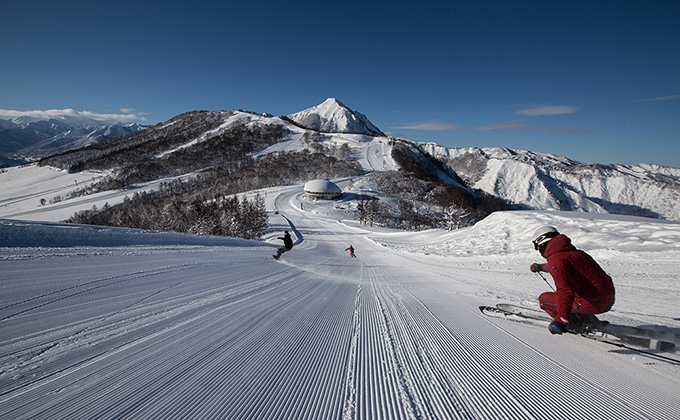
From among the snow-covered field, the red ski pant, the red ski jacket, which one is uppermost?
the red ski jacket

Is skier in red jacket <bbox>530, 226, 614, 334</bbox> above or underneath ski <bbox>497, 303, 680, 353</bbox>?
above

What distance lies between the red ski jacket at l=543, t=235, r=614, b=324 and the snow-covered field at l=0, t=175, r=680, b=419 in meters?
0.50

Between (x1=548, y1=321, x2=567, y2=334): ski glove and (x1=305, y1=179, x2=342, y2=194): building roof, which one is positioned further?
(x1=305, y1=179, x2=342, y2=194): building roof

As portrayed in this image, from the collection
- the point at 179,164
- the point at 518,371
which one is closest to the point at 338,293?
the point at 518,371

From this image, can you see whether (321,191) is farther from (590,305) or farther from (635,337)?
(635,337)

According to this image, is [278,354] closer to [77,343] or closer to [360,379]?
[360,379]

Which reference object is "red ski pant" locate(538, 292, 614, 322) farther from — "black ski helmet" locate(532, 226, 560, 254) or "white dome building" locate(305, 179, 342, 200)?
"white dome building" locate(305, 179, 342, 200)

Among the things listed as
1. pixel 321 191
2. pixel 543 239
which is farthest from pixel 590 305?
pixel 321 191

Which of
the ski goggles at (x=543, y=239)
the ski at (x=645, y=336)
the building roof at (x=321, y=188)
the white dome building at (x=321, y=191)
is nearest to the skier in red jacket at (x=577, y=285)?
the ski at (x=645, y=336)

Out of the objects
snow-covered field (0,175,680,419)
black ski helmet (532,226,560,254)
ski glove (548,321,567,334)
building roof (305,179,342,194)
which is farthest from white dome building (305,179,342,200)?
ski glove (548,321,567,334)

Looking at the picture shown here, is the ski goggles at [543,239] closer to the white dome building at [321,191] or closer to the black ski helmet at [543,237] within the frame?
the black ski helmet at [543,237]

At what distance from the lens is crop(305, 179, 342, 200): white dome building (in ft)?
254

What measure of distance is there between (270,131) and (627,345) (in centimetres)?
20923

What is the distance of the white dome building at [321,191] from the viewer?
254 ft
